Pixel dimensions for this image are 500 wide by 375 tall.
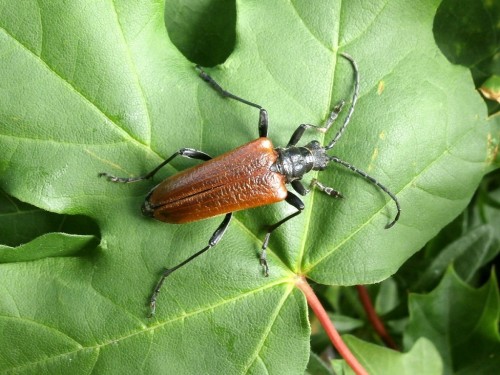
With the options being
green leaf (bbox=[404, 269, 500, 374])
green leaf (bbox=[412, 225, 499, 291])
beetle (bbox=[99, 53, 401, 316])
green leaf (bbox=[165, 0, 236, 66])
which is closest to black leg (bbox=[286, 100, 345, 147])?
beetle (bbox=[99, 53, 401, 316])

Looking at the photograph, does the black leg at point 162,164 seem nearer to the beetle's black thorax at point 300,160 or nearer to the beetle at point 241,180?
the beetle at point 241,180

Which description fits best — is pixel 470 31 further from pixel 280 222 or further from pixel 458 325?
pixel 458 325

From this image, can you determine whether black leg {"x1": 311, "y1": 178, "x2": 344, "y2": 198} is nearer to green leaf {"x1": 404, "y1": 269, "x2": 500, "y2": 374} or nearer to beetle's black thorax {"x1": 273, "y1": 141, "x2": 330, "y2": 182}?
beetle's black thorax {"x1": 273, "y1": 141, "x2": 330, "y2": 182}

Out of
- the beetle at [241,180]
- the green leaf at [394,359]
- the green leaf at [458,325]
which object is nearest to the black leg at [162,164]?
the beetle at [241,180]

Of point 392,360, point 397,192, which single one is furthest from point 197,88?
point 392,360

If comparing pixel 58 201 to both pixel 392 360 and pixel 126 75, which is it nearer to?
pixel 126 75

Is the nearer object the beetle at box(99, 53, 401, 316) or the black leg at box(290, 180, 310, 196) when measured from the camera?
the beetle at box(99, 53, 401, 316)
